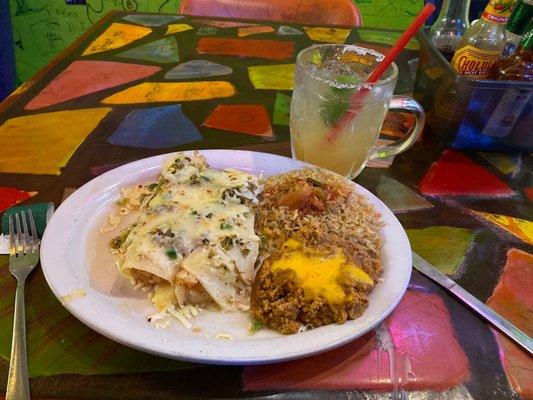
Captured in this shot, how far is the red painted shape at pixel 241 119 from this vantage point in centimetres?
137

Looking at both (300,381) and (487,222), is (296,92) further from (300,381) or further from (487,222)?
(300,381)

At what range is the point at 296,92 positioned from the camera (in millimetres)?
1159

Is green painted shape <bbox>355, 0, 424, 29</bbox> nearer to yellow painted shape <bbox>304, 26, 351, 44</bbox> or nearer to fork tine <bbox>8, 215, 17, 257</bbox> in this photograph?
yellow painted shape <bbox>304, 26, 351, 44</bbox>

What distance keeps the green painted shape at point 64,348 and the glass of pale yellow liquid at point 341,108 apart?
64 cm

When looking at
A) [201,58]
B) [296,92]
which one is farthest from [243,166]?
[201,58]

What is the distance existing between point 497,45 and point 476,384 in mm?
864

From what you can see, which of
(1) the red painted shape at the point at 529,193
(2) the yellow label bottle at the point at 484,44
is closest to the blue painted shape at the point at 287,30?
(2) the yellow label bottle at the point at 484,44

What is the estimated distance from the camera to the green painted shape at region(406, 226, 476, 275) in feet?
3.12

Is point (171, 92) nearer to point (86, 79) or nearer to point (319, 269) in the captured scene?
point (86, 79)

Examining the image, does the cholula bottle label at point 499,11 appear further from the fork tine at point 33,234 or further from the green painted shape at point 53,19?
the green painted shape at point 53,19

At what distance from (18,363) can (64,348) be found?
65mm

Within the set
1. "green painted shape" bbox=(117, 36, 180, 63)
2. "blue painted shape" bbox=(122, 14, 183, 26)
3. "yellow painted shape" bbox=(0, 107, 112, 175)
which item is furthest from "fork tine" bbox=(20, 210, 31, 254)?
"blue painted shape" bbox=(122, 14, 183, 26)

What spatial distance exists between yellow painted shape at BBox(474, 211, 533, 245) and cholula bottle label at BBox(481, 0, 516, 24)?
1.58 feet

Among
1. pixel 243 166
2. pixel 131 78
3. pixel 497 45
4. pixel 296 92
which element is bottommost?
pixel 131 78
